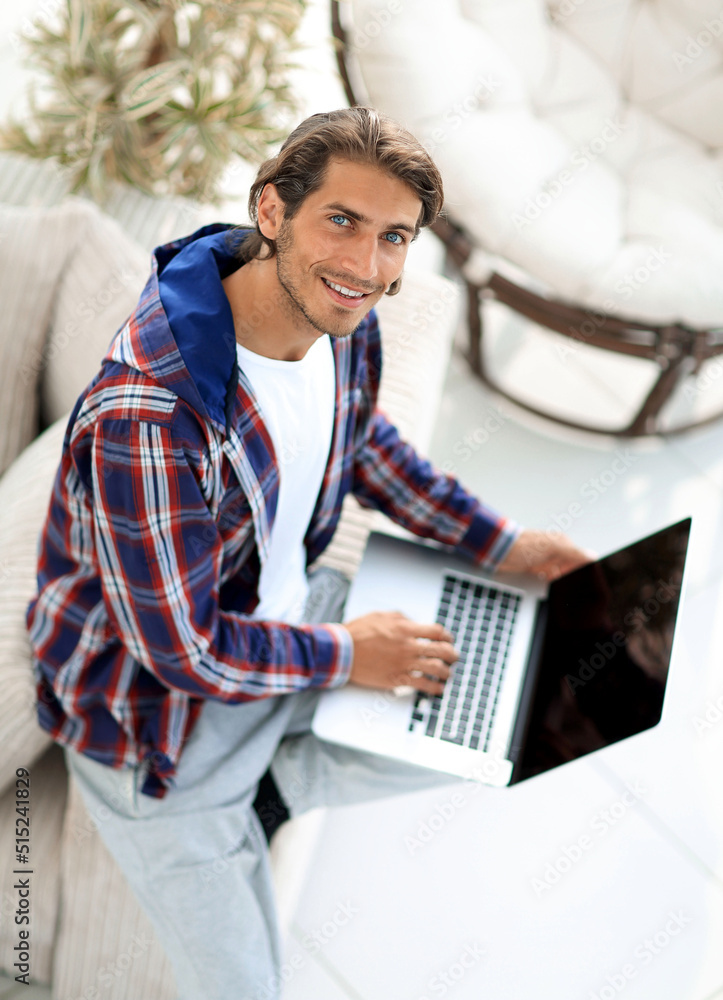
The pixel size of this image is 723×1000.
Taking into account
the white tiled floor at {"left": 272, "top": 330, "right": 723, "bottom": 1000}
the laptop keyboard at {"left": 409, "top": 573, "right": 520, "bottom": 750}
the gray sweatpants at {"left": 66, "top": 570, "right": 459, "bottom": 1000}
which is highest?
the laptop keyboard at {"left": 409, "top": 573, "right": 520, "bottom": 750}

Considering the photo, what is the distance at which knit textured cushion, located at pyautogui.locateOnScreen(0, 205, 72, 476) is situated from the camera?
1.35 m

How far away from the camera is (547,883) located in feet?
5.65

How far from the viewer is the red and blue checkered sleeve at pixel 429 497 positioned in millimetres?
1331

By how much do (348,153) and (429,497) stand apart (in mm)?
605

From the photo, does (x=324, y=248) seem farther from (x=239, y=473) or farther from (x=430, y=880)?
(x=430, y=880)

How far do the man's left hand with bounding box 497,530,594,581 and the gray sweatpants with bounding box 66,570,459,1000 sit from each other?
42 centimetres

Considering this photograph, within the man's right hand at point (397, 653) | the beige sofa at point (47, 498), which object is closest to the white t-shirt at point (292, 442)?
the man's right hand at point (397, 653)

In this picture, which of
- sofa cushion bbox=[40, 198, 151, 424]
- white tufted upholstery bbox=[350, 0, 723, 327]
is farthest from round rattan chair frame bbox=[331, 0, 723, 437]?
sofa cushion bbox=[40, 198, 151, 424]

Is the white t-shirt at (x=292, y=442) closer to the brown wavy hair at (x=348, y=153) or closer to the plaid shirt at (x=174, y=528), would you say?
the plaid shirt at (x=174, y=528)

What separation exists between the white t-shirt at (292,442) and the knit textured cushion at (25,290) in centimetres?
54

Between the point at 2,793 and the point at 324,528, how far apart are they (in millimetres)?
596

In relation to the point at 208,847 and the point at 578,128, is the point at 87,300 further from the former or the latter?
the point at 578,128

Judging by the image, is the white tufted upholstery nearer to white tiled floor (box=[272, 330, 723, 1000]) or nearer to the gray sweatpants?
white tiled floor (box=[272, 330, 723, 1000])

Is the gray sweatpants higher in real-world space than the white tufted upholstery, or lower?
lower
